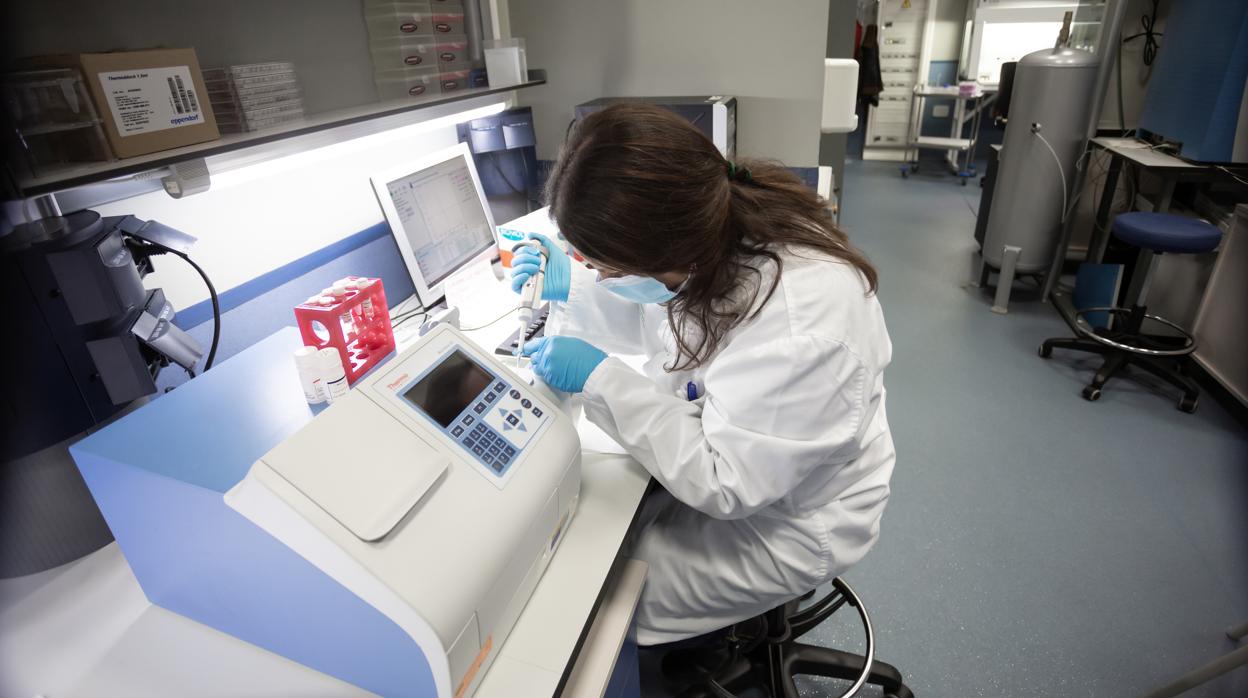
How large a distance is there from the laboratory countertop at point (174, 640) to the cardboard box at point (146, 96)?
0.38 metres

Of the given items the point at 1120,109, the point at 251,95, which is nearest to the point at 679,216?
the point at 251,95

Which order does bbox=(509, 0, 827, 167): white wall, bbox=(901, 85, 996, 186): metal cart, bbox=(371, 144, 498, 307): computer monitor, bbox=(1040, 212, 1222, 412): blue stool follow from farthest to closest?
1. bbox=(901, 85, 996, 186): metal cart
2. bbox=(1040, 212, 1222, 412): blue stool
3. bbox=(509, 0, 827, 167): white wall
4. bbox=(371, 144, 498, 307): computer monitor

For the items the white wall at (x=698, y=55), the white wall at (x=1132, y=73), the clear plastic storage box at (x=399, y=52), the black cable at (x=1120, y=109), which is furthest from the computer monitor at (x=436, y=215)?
the black cable at (x=1120, y=109)

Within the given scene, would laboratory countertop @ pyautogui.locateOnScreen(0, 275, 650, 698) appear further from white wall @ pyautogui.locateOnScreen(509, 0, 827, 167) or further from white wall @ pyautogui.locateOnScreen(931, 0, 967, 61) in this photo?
white wall @ pyautogui.locateOnScreen(931, 0, 967, 61)

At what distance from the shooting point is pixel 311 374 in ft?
3.04

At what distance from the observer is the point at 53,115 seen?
0.84 m

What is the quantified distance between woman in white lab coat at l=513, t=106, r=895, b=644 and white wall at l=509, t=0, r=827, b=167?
1309 mm

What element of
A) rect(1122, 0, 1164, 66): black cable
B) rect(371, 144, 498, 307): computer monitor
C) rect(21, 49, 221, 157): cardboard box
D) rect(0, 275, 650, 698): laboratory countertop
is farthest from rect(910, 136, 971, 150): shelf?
rect(21, 49, 221, 157): cardboard box

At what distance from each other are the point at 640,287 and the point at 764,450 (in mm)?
386

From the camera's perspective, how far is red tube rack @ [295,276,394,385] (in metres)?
1.01

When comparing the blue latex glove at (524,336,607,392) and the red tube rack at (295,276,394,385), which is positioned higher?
the red tube rack at (295,276,394,385)

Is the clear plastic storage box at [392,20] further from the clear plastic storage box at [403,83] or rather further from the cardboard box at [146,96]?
the cardboard box at [146,96]

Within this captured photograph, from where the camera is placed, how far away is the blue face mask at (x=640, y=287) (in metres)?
1.15

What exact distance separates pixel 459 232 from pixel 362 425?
99 cm
